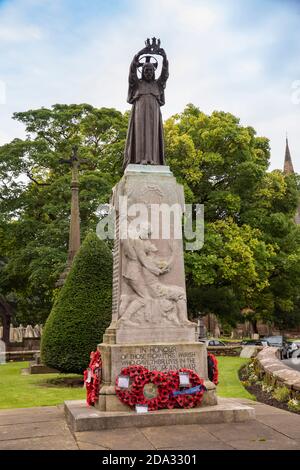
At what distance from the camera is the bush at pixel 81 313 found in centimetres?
1436

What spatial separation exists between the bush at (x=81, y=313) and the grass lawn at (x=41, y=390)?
34.0 inches

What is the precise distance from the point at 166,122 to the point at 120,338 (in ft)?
67.2

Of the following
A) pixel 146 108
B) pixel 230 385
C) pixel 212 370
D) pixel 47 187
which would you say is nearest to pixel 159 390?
pixel 212 370

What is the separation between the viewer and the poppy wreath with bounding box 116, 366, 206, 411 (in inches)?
326

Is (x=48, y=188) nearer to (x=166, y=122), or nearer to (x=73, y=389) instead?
(x=166, y=122)

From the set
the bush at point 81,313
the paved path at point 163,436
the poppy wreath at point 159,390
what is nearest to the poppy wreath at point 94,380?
the poppy wreath at point 159,390

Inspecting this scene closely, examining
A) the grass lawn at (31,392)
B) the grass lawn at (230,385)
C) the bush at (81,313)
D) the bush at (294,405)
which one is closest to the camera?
the bush at (294,405)

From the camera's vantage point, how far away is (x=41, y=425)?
26.8 ft

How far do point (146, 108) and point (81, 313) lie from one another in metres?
6.64

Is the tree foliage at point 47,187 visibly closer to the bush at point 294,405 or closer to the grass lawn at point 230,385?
the grass lawn at point 230,385

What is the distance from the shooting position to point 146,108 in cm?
1055

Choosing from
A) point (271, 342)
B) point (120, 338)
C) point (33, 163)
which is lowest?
point (271, 342)

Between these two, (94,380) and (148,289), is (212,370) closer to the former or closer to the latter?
(148,289)
